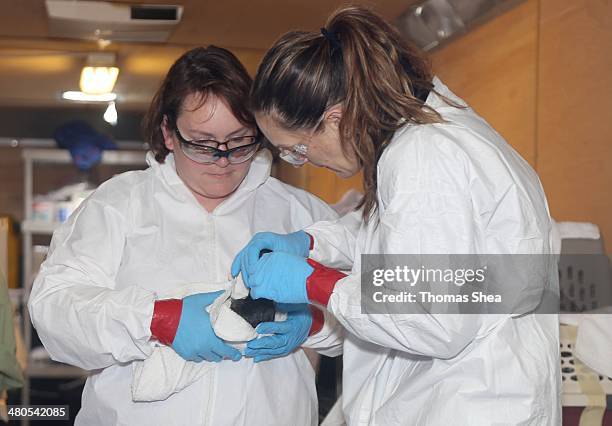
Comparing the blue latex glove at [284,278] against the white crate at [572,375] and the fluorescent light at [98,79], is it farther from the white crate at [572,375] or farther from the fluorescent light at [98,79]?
the fluorescent light at [98,79]

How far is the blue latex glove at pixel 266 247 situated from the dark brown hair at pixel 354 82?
23 centimetres

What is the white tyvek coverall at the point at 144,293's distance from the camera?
1413 millimetres

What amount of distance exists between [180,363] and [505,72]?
1.85m

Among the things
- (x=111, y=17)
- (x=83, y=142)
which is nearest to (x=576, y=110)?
(x=111, y=17)

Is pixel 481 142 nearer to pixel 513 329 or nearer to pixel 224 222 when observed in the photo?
pixel 513 329

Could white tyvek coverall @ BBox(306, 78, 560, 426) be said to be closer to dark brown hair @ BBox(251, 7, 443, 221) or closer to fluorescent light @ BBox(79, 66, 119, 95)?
dark brown hair @ BBox(251, 7, 443, 221)

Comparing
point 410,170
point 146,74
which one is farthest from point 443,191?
point 146,74

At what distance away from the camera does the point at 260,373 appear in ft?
5.09

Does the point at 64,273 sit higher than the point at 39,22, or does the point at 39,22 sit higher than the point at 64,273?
the point at 39,22

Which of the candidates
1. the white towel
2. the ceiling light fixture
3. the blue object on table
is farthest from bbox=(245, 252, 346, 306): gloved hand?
the blue object on table

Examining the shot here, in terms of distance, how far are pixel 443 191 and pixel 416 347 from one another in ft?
0.75

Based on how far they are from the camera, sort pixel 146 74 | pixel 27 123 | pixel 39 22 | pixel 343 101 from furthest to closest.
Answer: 1. pixel 27 123
2. pixel 146 74
3. pixel 39 22
4. pixel 343 101

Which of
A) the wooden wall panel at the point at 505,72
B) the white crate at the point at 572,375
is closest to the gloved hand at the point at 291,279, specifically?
the white crate at the point at 572,375

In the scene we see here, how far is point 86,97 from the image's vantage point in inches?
173
